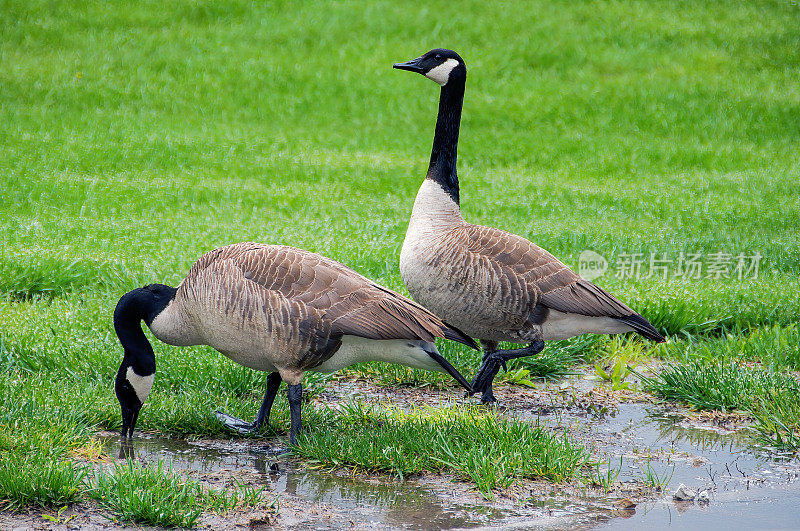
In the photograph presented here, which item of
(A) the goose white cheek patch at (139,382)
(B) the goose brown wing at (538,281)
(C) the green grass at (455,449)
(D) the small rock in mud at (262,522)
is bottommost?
(D) the small rock in mud at (262,522)

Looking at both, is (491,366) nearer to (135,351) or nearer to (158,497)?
(135,351)

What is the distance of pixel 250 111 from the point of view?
16.5m

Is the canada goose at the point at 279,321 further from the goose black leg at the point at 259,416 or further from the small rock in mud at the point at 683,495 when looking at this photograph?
the small rock in mud at the point at 683,495

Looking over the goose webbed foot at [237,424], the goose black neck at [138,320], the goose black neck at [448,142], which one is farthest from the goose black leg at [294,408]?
the goose black neck at [448,142]

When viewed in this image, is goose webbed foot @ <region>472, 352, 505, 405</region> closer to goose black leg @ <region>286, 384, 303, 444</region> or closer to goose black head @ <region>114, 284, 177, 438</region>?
goose black leg @ <region>286, 384, 303, 444</region>

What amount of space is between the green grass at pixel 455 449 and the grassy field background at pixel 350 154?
816 millimetres

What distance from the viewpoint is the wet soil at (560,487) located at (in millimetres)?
4258

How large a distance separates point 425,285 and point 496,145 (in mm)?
9891

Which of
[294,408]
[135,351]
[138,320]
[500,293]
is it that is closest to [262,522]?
[294,408]

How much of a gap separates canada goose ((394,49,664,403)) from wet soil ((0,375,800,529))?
547mm

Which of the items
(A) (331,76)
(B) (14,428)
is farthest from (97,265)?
(A) (331,76)

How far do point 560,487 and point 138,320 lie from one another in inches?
107

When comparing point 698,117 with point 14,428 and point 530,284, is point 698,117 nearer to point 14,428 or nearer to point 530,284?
point 530,284

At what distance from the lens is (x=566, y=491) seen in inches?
182
